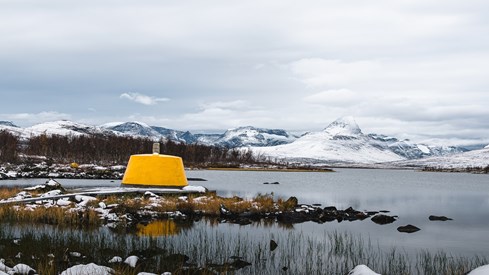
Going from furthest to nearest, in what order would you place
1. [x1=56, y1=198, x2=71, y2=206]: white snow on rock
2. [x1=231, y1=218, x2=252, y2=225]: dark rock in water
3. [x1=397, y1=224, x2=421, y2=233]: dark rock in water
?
[x1=397, y1=224, x2=421, y2=233]: dark rock in water → [x1=231, y1=218, x2=252, y2=225]: dark rock in water → [x1=56, y1=198, x2=71, y2=206]: white snow on rock

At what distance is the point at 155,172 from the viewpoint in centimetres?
3011

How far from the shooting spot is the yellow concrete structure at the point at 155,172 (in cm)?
2938

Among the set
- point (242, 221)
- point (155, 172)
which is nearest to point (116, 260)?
point (242, 221)

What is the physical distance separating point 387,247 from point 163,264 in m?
10.5

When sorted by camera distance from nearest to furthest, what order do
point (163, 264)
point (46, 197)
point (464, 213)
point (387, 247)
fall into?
point (163, 264) < point (387, 247) < point (46, 197) < point (464, 213)

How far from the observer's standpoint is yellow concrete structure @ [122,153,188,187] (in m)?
29.4

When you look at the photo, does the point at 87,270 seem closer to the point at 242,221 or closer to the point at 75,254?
the point at 75,254

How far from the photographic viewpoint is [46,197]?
24938 millimetres

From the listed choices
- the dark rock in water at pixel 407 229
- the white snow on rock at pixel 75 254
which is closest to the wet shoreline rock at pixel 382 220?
the dark rock in water at pixel 407 229

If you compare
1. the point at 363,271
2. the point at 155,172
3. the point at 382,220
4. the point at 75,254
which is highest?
the point at 155,172

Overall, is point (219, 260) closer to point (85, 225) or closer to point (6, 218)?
point (85, 225)

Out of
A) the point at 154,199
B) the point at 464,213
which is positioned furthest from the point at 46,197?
the point at 464,213

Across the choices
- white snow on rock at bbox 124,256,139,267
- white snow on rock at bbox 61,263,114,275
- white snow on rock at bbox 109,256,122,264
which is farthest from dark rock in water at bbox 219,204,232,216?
white snow on rock at bbox 61,263,114,275

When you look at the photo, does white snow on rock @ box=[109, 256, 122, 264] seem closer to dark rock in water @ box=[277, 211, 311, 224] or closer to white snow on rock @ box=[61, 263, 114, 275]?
white snow on rock @ box=[61, 263, 114, 275]
